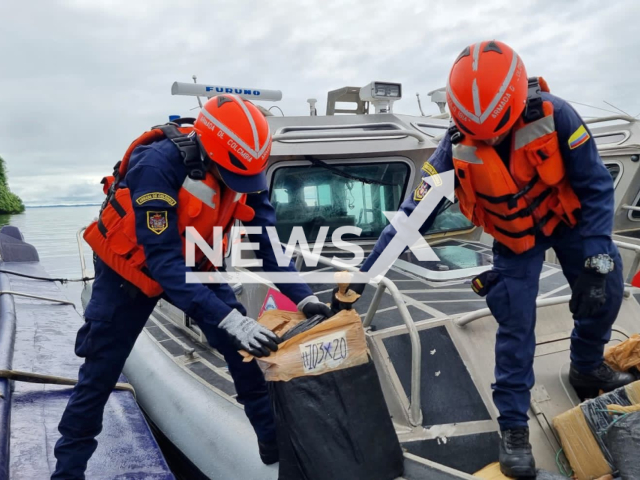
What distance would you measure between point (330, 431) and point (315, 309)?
533mm

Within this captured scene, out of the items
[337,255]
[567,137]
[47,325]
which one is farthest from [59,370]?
[567,137]

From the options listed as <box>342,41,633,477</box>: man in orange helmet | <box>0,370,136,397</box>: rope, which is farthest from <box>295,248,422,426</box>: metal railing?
<box>0,370,136,397</box>: rope

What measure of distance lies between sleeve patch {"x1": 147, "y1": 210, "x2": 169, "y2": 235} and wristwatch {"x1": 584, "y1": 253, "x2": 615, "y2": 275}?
159 cm

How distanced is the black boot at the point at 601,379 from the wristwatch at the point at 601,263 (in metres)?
0.64

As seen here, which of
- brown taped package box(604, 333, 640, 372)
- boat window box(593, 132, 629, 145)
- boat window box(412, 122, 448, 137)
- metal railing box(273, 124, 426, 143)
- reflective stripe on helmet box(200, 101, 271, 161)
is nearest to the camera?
reflective stripe on helmet box(200, 101, 271, 161)

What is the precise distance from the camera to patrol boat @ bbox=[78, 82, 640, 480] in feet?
7.36

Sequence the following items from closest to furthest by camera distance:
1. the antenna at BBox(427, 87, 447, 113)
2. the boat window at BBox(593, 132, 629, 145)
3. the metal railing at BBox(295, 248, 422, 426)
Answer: the metal railing at BBox(295, 248, 422, 426) < the antenna at BBox(427, 87, 447, 113) < the boat window at BBox(593, 132, 629, 145)

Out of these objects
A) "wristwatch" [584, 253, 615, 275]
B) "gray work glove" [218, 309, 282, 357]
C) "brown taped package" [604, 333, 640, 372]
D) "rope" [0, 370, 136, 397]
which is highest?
"wristwatch" [584, 253, 615, 275]

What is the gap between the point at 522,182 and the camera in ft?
6.77

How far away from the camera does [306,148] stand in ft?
12.7

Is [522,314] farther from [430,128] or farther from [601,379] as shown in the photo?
[430,128]

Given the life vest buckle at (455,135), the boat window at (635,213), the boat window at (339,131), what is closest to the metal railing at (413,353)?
the life vest buckle at (455,135)

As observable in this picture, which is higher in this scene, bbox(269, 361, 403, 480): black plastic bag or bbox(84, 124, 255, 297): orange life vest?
bbox(84, 124, 255, 297): orange life vest

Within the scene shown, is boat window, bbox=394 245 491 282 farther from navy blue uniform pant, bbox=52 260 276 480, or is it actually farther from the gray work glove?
the gray work glove
